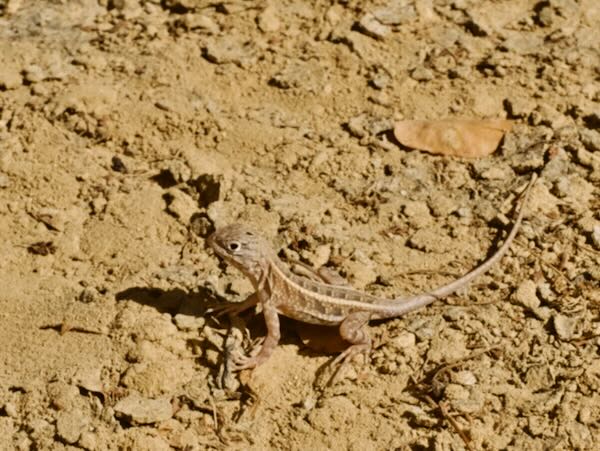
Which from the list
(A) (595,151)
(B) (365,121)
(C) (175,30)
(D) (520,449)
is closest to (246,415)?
(D) (520,449)

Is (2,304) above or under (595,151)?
under

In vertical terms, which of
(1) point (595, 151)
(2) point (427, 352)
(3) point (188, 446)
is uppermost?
(1) point (595, 151)

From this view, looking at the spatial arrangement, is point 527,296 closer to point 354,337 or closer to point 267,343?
point 354,337

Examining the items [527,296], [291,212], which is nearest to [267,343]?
[291,212]

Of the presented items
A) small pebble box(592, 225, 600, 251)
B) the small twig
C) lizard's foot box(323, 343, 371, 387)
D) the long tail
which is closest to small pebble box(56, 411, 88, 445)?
lizard's foot box(323, 343, 371, 387)

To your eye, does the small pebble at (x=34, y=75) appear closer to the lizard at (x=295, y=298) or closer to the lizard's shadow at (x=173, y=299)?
the lizard's shadow at (x=173, y=299)

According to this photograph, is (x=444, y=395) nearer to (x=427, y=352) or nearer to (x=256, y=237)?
(x=427, y=352)

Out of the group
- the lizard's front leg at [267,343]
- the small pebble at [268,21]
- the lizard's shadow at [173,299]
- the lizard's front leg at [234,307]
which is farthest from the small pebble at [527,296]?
the small pebble at [268,21]

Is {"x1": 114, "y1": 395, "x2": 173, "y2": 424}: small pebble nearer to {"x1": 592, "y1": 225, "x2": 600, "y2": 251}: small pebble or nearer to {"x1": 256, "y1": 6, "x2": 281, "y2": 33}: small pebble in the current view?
{"x1": 592, "y1": 225, "x2": 600, "y2": 251}: small pebble

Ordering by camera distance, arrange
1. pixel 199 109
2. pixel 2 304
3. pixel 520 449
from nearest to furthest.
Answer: pixel 520 449 < pixel 2 304 < pixel 199 109
